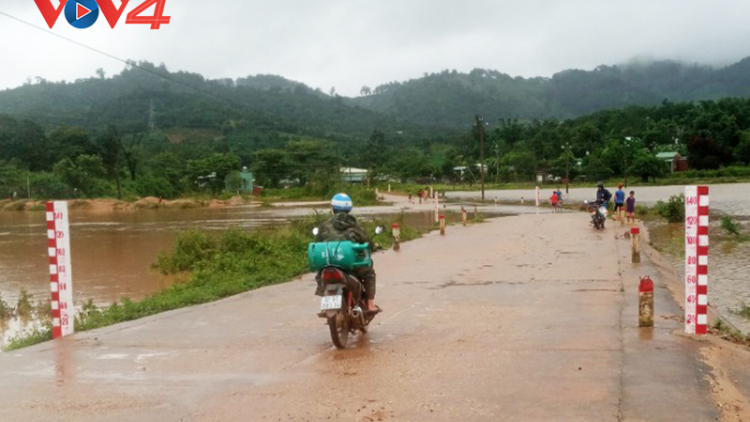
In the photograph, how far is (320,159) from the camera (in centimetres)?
10138

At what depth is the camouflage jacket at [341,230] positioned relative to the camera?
8.05 m

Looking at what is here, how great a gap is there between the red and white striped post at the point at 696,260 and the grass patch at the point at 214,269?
731 cm

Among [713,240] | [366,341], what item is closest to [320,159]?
[713,240]

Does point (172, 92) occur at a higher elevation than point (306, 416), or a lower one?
higher

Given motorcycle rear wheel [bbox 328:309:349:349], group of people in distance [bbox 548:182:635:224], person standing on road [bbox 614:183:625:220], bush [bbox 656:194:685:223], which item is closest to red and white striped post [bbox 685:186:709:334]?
motorcycle rear wheel [bbox 328:309:349:349]

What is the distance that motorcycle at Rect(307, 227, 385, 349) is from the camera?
7668 mm

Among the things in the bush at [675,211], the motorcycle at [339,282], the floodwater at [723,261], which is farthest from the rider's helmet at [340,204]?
the bush at [675,211]

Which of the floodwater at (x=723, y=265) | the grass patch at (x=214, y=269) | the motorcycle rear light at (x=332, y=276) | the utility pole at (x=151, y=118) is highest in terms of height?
the utility pole at (x=151, y=118)

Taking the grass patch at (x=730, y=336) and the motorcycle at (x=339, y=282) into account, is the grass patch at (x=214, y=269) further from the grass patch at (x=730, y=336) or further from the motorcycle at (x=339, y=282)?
the grass patch at (x=730, y=336)

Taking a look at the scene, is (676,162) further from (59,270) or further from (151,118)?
(59,270)

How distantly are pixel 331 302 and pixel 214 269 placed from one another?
917 centimetres

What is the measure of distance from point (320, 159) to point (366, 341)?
93.7 meters

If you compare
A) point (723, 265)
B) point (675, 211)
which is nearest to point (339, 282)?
point (723, 265)

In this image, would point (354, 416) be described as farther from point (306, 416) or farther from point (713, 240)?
point (713, 240)
